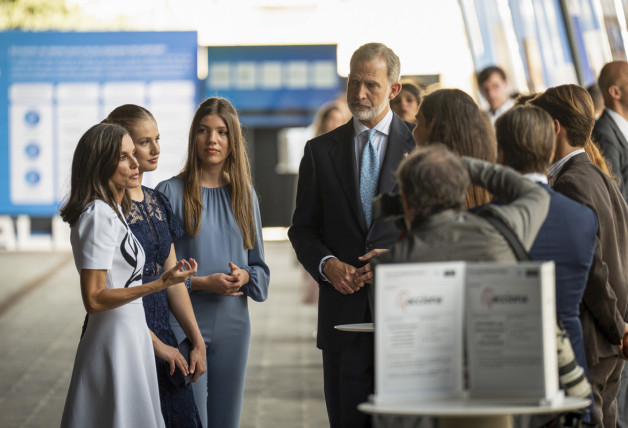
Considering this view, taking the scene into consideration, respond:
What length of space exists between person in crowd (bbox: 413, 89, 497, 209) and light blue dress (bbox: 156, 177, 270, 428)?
1102 mm

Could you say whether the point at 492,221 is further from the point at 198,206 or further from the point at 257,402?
the point at 257,402

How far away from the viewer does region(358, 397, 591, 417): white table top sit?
97.8 inches

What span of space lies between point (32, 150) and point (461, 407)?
5.49 meters

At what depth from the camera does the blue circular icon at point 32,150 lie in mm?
7383

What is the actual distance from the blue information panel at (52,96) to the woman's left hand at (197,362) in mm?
3616

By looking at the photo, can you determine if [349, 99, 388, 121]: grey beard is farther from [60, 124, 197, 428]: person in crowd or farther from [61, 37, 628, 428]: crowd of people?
[60, 124, 197, 428]: person in crowd

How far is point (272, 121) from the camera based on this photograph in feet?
49.5

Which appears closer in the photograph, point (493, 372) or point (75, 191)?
point (493, 372)

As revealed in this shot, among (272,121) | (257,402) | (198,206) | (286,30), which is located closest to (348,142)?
(198,206)

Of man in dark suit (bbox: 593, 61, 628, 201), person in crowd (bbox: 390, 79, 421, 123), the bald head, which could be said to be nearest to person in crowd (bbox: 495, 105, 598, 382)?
man in dark suit (bbox: 593, 61, 628, 201)

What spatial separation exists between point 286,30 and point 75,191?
17.8 meters

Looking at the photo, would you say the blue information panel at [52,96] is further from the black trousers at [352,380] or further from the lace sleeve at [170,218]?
the black trousers at [352,380]

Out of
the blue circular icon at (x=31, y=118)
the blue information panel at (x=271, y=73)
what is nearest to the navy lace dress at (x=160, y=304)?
the blue circular icon at (x=31, y=118)

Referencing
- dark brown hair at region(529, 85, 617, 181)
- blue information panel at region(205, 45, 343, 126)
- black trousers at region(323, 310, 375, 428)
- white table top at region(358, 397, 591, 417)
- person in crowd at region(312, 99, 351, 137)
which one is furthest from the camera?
blue information panel at region(205, 45, 343, 126)
